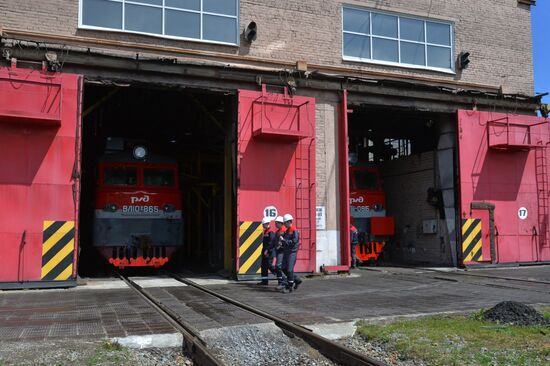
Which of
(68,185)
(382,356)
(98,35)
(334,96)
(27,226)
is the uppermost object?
(98,35)

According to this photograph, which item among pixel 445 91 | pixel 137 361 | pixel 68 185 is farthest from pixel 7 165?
pixel 445 91

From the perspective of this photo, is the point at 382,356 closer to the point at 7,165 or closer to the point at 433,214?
the point at 7,165

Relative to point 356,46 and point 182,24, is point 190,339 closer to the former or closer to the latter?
point 182,24

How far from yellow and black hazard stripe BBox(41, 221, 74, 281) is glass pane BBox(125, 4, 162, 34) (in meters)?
5.06

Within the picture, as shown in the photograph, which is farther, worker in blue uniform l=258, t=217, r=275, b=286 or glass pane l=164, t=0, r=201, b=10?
glass pane l=164, t=0, r=201, b=10

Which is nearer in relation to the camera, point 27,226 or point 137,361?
point 137,361

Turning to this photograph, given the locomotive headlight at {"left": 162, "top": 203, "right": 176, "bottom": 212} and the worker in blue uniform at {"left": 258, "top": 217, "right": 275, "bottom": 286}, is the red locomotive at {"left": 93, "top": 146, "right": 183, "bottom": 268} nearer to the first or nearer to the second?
the locomotive headlight at {"left": 162, "top": 203, "right": 176, "bottom": 212}

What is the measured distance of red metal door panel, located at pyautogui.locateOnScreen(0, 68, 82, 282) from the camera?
11.4 m

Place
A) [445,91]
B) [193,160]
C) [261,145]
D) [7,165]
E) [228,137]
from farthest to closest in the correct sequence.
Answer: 1. [193,160]
2. [445,91]
3. [228,137]
4. [261,145]
5. [7,165]

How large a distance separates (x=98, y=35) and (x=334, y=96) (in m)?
6.30

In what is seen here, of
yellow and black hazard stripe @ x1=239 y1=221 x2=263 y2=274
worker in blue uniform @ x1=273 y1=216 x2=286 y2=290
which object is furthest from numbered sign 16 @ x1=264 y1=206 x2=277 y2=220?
worker in blue uniform @ x1=273 y1=216 x2=286 y2=290

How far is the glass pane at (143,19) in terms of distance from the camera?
1313cm

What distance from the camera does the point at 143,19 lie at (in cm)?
1326

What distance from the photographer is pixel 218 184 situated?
58.6 feet
